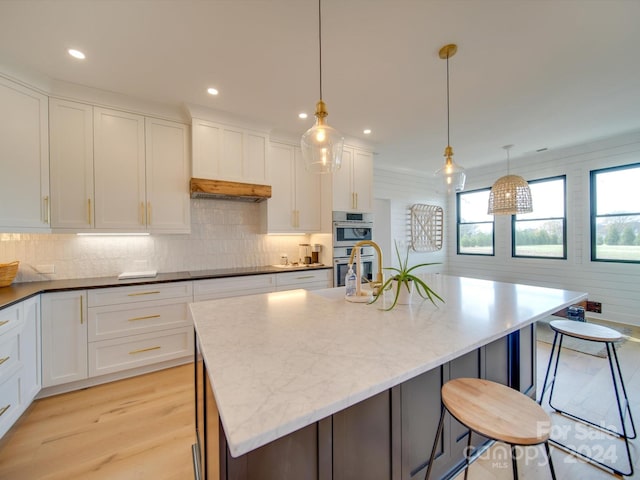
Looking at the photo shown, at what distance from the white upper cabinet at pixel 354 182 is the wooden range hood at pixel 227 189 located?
1.02m

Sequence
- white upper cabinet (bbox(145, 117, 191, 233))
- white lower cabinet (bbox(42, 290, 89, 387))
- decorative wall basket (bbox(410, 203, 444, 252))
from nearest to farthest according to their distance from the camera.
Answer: white lower cabinet (bbox(42, 290, 89, 387))
white upper cabinet (bbox(145, 117, 191, 233))
decorative wall basket (bbox(410, 203, 444, 252))

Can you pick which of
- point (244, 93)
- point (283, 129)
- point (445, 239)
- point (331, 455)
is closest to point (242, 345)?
point (331, 455)

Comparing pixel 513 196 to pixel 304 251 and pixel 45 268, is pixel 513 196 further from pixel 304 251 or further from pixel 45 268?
pixel 45 268

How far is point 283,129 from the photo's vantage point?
3.53 meters

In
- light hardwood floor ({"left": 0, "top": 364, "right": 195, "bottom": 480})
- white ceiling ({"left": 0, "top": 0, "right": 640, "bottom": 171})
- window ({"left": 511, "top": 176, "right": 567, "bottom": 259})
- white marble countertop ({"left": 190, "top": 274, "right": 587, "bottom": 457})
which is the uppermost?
white ceiling ({"left": 0, "top": 0, "right": 640, "bottom": 171})

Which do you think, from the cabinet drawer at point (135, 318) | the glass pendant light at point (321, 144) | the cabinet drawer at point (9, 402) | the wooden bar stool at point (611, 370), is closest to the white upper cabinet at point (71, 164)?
the cabinet drawer at point (135, 318)

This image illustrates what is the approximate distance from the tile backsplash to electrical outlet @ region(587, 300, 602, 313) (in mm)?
4588

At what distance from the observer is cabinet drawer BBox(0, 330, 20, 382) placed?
1.75m

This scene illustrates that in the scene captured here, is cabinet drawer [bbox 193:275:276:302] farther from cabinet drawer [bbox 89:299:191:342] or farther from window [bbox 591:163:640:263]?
window [bbox 591:163:640:263]

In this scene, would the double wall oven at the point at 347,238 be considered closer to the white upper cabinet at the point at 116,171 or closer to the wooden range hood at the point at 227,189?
the wooden range hood at the point at 227,189

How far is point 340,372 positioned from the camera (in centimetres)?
82

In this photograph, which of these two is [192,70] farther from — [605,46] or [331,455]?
[605,46]

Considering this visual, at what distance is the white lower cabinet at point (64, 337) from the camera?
2227 mm

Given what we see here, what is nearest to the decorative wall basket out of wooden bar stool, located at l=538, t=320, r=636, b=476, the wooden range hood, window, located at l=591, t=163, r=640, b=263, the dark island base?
window, located at l=591, t=163, r=640, b=263
